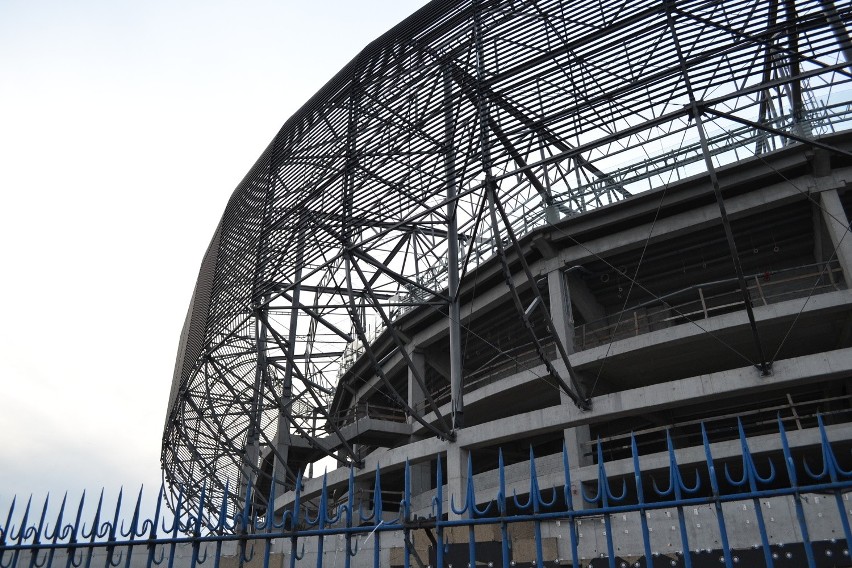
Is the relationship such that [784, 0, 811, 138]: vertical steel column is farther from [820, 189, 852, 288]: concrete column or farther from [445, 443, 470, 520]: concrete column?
[445, 443, 470, 520]: concrete column

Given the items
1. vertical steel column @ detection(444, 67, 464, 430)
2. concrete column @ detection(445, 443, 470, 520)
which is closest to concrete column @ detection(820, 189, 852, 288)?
vertical steel column @ detection(444, 67, 464, 430)

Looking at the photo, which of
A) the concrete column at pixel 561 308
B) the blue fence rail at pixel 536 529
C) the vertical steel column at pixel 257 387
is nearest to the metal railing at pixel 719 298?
the concrete column at pixel 561 308

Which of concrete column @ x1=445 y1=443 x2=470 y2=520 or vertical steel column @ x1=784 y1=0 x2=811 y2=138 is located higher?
vertical steel column @ x1=784 y1=0 x2=811 y2=138

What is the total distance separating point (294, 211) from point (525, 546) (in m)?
12.8

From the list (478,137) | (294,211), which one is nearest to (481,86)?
(478,137)

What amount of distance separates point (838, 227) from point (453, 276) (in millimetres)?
9876

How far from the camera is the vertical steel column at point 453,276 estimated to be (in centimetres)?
1608

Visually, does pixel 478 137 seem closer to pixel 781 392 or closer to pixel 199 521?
pixel 199 521

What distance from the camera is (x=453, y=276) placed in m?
20.7

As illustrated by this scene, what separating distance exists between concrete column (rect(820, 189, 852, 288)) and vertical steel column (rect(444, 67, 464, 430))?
8899 millimetres

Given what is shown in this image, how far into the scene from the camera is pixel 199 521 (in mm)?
6008

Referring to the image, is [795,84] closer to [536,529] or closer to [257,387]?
[536,529]

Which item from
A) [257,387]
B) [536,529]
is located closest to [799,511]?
[536,529]

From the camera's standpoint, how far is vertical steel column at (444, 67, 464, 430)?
1608cm
